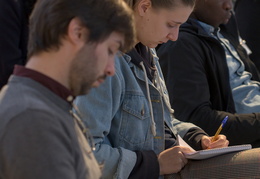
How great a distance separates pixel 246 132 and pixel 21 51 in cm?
122

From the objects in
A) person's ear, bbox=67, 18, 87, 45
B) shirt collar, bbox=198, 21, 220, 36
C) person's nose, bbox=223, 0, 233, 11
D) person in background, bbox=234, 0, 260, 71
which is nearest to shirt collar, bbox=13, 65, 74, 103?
person's ear, bbox=67, 18, 87, 45

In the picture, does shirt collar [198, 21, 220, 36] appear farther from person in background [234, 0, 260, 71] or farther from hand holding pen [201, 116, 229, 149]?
person in background [234, 0, 260, 71]

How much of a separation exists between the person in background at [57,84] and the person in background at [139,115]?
497mm

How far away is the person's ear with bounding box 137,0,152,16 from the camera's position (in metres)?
1.97

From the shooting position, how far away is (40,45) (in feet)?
4.06

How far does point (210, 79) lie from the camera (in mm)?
2770

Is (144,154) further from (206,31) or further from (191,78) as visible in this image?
(206,31)

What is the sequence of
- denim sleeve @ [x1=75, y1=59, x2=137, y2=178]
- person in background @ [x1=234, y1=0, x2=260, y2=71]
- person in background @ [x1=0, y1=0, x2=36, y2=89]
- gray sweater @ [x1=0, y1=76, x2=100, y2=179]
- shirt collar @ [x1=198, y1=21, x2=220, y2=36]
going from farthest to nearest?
person in background @ [x1=234, y1=0, x2=260, y2=71] < shirt collar @ [x1=198, y1=21, x2=220, y2=36] < person in background @ [x1=0, y1=0, x2=36, y2=89] < denim sleeve @ [x1=75, y1=59, x2=137, y2=178] < gray sweater @ [x1=0, y1=76, x2=100, y2=179]

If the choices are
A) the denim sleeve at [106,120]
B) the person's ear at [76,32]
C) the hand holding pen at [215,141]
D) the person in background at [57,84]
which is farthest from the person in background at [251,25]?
the person's ear at [76,32]

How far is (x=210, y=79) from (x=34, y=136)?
1780 millimetres

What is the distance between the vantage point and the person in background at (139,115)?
5.98 ft

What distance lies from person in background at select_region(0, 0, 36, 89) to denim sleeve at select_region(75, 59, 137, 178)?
65cm

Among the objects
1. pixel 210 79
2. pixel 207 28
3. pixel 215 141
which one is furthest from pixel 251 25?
pixel 215 141

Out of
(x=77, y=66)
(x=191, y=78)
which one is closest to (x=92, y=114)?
(x=77, y=66)
